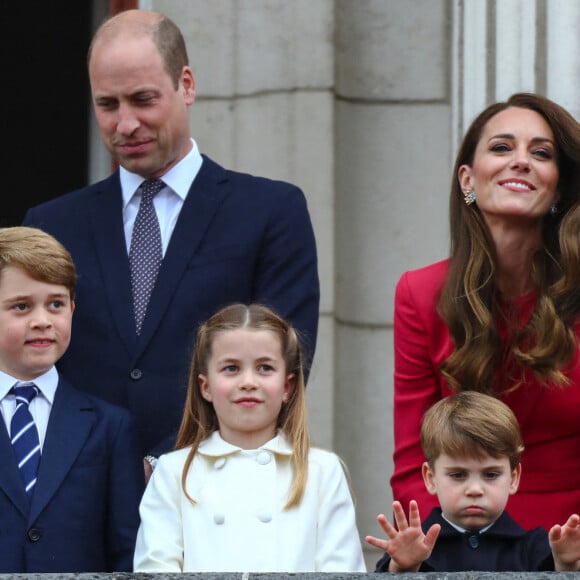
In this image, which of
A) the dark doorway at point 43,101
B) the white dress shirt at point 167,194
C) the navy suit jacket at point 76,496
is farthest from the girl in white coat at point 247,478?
the dark doorway at point 43,101

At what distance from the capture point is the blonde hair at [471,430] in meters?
4.85

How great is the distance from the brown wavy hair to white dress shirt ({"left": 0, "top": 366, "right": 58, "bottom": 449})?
1070 millimetres

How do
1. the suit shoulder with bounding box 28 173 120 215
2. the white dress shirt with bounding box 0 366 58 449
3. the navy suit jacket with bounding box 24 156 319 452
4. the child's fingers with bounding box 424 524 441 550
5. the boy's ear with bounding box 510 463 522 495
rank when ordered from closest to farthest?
the child's fingers with bounding box 424 524 441 550
the boy's ear with bounding box 510 463 522 495
the white dress shirt with bounding box 0 366 58 449
the navy suit jacket with bounding box 24 156 319 452
the suit shoulder with bounding box 28 173 120 215

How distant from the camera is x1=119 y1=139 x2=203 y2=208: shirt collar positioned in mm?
5605

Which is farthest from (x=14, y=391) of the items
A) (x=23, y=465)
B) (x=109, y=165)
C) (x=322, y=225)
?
(x=109, y=165)

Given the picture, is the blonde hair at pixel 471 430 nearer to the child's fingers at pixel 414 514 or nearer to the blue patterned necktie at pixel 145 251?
the child's fingers at pixel 414 514

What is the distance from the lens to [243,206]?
5.59m

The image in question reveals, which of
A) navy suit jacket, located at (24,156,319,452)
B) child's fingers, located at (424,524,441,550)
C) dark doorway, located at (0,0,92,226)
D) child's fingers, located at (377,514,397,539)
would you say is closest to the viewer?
child's fingers, located at (377,514,397,539)

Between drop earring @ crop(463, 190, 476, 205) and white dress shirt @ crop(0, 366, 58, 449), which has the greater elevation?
drop earring @ crop(463, 190, 476, 205)

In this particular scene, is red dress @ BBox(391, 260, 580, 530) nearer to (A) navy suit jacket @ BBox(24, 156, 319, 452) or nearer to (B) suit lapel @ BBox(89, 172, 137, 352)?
(A) navy suit jacket @ BBox(24, 156, 319, 452)

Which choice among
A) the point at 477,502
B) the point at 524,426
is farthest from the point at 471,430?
the point at 524,426

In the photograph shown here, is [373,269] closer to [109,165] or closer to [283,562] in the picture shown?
[109,165]

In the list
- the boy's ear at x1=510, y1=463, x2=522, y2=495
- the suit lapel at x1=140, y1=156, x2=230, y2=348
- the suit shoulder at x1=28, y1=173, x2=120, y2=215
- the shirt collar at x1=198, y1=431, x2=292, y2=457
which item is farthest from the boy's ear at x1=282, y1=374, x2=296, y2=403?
the suit shoulder at x1=28, y1=173, x2=120, y2=215

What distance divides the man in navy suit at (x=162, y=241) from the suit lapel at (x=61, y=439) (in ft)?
0.70
